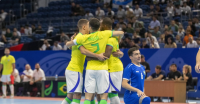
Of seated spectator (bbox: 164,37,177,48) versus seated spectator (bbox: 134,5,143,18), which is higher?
seated spectator (bbox: 134,5,143,18)

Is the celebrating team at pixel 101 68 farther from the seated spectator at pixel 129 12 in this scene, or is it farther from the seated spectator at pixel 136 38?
the seated spectator at pixel 129 12

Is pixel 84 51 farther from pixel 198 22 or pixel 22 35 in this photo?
pixel 22 35

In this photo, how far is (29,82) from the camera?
1516cm

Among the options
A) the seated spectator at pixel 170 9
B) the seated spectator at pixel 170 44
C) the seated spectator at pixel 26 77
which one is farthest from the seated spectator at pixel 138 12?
the seated spectator at pixel 26 77

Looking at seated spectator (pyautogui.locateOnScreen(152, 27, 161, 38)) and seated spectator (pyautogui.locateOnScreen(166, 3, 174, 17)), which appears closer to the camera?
seated spectator (pyautogui.locateOnScreen(152, 27, 161, 38))

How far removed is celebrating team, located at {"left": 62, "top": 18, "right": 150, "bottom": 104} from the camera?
211 inches

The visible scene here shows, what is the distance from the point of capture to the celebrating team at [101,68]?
5.35 metres

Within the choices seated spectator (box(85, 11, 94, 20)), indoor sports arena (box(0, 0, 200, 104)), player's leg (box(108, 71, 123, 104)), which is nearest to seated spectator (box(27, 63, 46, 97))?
indoor sports arena (box(0, 0, 200, 104))

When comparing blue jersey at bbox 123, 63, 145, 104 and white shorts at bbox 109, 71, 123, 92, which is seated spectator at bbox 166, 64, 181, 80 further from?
blue jersey at bbox 123, 63, 145, 104

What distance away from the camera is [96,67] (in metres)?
5.89

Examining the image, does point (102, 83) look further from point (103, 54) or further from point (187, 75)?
point (187, 75)

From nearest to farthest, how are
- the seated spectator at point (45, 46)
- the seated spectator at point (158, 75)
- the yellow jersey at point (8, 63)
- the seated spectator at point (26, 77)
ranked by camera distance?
the seated spectator at point (158, 75) → the yellow jersey at point (8, 63) → the seated spectator at point (26, 77) → the seated spectator at point (45, 46)

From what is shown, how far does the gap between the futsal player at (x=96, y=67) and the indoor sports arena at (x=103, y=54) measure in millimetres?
19

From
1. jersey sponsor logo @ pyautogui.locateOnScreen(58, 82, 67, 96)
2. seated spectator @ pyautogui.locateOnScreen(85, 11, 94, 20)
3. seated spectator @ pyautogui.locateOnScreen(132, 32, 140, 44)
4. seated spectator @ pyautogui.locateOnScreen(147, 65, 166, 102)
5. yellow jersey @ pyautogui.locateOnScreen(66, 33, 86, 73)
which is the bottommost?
jersey sponsor logo @ pyautogui.locateOnScreen(58, 82, 67, 96)
